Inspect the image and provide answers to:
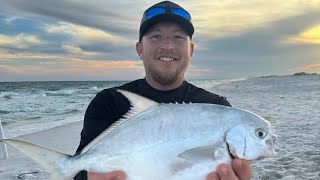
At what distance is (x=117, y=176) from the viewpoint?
2535 mm

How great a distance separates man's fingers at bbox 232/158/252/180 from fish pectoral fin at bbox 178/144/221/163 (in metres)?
0.15

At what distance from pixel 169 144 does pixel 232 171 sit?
1.45 feet

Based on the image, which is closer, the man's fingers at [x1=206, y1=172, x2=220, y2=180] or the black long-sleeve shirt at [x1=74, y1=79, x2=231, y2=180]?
the man's fingers at [x1=206, y1=172, x2=220, y2=180]

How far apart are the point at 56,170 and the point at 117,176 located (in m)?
0.42

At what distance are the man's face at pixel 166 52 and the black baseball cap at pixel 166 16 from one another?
4cm

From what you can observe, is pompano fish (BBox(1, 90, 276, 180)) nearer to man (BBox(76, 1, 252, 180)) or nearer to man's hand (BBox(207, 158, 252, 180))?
man's hand (BBox(207, 158, 252, 180))

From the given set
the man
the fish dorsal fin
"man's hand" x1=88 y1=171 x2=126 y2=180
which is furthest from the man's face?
"man's hand" x1=88 y1=171 x2=126 y2=180

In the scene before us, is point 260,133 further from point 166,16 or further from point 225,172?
point 166,16

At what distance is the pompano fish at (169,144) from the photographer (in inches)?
94.8

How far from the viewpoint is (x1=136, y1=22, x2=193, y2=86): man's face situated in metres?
3.43

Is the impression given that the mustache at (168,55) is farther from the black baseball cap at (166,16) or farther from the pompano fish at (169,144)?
the pompano fish at (169,144)

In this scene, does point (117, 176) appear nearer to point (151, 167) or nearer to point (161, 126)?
point (151, 167)

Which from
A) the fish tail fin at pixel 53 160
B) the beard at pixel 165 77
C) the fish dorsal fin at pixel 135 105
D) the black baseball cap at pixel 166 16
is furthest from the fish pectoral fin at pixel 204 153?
the black baseball cap at pixel 166 16

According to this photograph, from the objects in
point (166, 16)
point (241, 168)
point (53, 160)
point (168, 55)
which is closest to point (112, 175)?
point (53, 160)
